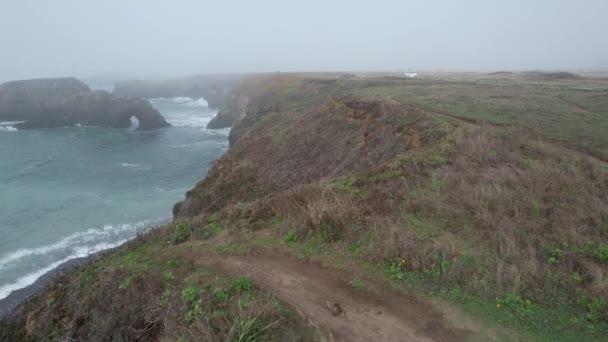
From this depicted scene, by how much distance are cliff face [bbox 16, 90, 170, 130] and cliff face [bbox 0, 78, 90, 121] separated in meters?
2.49

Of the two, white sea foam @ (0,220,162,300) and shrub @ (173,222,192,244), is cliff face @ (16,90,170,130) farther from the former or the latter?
shrub @ (173,222,192,244)

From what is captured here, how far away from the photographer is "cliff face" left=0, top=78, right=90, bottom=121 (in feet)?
206

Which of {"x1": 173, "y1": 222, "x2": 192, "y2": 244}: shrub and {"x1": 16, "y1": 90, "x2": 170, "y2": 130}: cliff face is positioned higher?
{"x1": 173, "y1": 222, "x2": 192, "y2": 244}: shrub

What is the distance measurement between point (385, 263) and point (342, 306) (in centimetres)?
142

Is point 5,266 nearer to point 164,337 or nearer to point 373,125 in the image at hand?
point 164,337

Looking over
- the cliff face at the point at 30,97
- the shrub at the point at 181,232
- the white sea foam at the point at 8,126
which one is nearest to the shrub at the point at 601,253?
the shrub at the point at 181,232

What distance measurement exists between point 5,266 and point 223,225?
16210 mm

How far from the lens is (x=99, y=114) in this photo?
195 ft

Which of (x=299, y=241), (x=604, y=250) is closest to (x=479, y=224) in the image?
(x=604, y=250)

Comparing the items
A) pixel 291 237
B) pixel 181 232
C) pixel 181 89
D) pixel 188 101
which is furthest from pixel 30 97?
pixel 291 237

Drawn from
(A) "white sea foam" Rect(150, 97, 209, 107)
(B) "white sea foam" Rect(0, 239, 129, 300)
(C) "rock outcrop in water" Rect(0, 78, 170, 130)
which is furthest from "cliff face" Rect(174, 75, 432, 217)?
(A) "white sea foam" Rect(150, 97, 209, 107)

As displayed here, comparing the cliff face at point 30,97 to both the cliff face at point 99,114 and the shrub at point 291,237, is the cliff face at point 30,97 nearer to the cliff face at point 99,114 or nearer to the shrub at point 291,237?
the cliff face at point 99,114

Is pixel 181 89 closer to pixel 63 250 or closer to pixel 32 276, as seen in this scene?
pixel 63 250

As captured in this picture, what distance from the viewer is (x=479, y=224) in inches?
309
